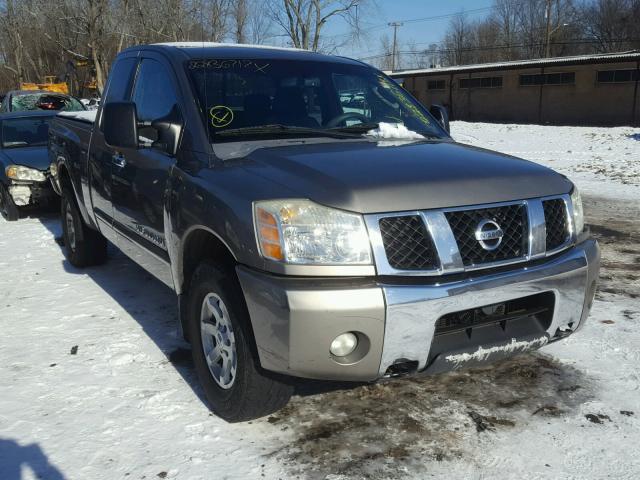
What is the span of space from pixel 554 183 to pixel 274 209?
1433 mm

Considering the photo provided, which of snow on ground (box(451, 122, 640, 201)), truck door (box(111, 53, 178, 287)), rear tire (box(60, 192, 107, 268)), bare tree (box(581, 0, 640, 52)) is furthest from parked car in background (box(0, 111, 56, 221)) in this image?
bare tree (box(581, 0, 640, 52))

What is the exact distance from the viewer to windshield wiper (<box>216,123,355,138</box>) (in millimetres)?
3426

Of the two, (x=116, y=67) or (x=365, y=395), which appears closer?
(x=365, y=395)

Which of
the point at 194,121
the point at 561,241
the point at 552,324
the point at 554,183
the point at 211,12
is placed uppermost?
the point at 211,12

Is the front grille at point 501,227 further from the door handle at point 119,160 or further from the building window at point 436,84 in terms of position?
the building window at point 436,84

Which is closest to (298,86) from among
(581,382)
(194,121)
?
(194,121)

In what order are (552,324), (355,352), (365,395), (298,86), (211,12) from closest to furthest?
(355,352) → (552,324) → (365,395) → (298,86) → (211,12)

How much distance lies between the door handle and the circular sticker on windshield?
0.95 metres

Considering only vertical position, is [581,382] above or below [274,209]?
below

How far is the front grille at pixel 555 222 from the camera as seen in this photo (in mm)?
2964

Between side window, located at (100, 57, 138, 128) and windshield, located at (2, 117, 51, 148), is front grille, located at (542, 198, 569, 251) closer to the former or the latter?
side window, located at (100, 57, 138, 128)

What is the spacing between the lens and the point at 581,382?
3486 millimetres

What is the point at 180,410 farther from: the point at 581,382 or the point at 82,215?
the point at 82,215

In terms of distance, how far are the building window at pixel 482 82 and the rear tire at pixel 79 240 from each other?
29098 mm
